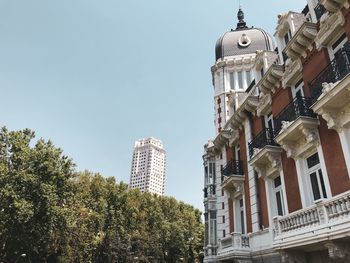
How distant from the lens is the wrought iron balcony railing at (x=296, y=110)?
1123cm

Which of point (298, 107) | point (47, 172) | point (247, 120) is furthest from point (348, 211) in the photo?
point (47, 172)

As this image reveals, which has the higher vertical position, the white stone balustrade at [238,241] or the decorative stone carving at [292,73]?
the decorative stone carving at [292,73]

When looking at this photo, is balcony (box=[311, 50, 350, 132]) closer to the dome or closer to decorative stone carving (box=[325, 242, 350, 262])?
decorative stone carving (box=[325, 242, 350, 262])

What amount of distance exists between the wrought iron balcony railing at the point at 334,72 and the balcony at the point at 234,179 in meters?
6.66

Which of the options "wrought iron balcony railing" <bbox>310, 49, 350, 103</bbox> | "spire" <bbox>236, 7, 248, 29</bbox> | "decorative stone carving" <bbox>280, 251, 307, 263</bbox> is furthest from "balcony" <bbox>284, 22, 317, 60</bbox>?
"spire" <bbox>236, 7, 248, 29</bbox>

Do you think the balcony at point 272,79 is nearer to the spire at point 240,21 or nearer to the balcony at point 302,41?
the balcony at point 302,41

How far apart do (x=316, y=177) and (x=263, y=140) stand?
344 cm

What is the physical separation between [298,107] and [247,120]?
5.49m

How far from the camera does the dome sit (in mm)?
26859

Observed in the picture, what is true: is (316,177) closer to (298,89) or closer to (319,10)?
(298,89)

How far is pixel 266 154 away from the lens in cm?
1330

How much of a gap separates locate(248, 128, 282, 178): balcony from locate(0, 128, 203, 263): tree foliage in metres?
16.4

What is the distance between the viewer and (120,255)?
3459 centimetres

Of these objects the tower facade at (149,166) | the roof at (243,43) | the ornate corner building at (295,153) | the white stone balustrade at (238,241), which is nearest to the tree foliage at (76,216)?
the ornate corner building at (295,153)
